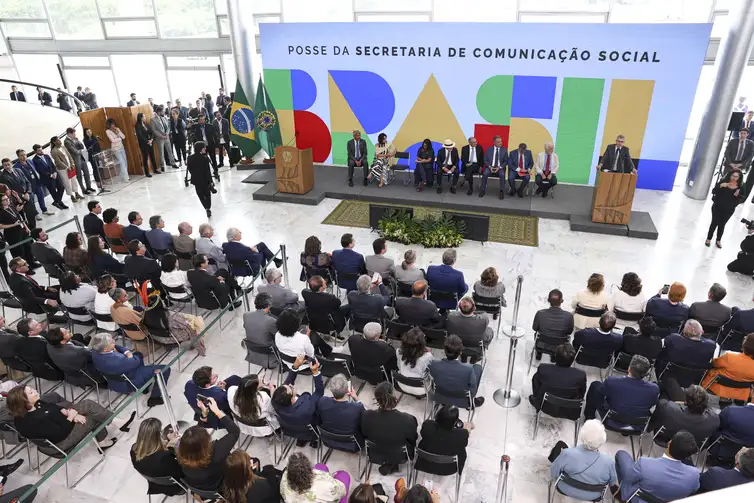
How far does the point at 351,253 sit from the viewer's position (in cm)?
655

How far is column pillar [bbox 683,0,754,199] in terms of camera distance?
9.51 meters

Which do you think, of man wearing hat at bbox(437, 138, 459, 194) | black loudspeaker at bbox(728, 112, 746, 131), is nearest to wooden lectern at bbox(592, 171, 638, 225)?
man wearing hat at bbox(437, 138, 459, 194)

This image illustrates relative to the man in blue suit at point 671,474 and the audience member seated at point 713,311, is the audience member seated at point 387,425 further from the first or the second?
the audience member seated at point 713,311

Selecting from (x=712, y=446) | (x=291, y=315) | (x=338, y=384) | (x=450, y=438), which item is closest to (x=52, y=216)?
(x=291, y=315)

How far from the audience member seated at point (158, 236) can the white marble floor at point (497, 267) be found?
152 centimetres

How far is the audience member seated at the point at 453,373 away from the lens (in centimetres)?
461

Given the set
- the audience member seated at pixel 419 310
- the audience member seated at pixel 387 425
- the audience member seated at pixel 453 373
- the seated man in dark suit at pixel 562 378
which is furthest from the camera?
the audience member seated at pixel 419 310

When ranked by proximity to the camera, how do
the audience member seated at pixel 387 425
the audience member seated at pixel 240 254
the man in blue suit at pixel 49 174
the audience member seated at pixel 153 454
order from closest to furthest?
the audience member seated at pixel 153 454 → the audience member seated at pixel 387 425 → the audience member seated at pixel 240 254 → the man in blue suit at pixel 49 174

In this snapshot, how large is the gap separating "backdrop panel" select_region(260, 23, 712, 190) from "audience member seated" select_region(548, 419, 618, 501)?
8.73m

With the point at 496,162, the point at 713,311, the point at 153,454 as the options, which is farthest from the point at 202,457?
the point at 496,162

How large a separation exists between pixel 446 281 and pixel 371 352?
5.47 feet

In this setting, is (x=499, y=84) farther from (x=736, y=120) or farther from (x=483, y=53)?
(x=736, y=120)

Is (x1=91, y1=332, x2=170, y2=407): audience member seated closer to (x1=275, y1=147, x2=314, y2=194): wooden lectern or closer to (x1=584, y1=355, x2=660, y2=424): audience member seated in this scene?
(x1=584, y1=355, x2=660, y2=424): audience member seated

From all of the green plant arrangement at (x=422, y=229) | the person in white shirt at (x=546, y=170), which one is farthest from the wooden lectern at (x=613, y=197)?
the green plant arrangement at (x=422, y=229)
